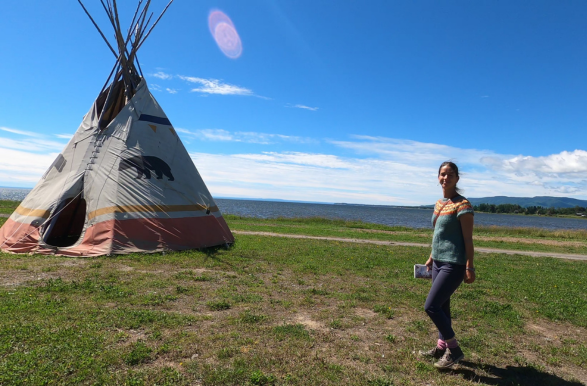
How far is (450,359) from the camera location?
416 cm

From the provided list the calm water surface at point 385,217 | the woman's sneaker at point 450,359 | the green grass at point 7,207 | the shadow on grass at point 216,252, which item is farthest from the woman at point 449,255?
the calm water surface at point 385,217

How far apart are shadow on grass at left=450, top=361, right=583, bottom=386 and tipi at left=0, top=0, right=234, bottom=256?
914 centimetres

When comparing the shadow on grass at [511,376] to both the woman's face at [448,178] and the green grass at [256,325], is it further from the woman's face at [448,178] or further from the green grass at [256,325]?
the woman's face at [448,178]

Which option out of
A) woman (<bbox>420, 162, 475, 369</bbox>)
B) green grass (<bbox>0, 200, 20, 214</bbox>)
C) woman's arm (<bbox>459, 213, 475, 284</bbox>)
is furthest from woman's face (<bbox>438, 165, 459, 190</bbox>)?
green grass (<bbox>0, 200, 20, 214</bbox>)

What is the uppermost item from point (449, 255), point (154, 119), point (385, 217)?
point (154, 119)

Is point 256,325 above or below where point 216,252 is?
below

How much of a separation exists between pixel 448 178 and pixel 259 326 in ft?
11.3

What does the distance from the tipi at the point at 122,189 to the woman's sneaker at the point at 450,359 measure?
8.90m

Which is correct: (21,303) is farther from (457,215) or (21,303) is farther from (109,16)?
(109,16)

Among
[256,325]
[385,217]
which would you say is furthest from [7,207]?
[385,217]

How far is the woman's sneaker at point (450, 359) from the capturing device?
163 inches

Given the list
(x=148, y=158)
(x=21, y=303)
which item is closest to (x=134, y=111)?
(x=148, y=158)

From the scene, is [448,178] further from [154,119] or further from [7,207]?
[7,207]

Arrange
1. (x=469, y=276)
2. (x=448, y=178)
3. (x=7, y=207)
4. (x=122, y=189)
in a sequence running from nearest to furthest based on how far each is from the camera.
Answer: (x=469, y=276) → (x=448, y=178) → (x=122, y=189) → (x=7, y=207)
